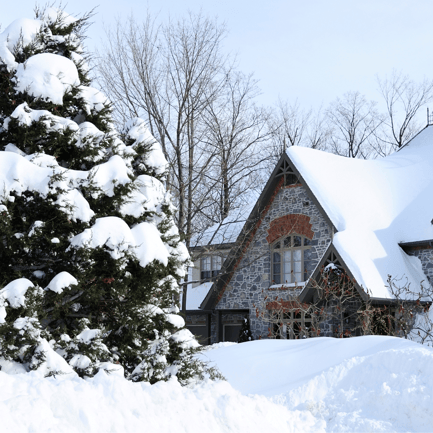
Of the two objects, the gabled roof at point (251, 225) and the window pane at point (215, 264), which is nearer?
the gabled roof at point (251, 225)

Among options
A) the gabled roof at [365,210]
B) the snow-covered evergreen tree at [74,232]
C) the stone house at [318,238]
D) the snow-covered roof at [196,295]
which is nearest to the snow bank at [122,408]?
the snow-covered evergreen tree at [74,232]

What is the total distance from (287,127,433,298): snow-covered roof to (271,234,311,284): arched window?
1652 mm

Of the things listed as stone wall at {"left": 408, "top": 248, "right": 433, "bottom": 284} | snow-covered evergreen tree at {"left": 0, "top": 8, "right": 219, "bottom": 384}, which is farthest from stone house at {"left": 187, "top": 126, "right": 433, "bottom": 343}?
snow-covered evergreen tree at {"left": 0, "top": 8, "right": 219, "bottom": 384}

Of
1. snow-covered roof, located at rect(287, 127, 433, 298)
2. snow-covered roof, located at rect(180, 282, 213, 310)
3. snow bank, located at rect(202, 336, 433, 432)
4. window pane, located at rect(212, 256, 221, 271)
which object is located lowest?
snow bank, located at rect(202, 336, 433, 432)

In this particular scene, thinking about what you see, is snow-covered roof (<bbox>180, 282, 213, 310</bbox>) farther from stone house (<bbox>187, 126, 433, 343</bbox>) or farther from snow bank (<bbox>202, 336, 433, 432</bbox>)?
snow bank (<bbox>202, 336, 433, 432</bbox>)

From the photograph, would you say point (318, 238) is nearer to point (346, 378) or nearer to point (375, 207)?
point (375, 207)

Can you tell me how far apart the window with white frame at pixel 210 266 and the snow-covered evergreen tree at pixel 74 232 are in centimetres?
1414

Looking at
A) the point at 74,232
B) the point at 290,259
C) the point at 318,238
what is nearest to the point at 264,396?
the point at 74,232

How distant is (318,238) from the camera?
18875 millimetres

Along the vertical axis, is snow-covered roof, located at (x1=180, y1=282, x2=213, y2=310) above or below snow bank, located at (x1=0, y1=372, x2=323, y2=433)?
above

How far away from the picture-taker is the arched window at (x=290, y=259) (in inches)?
760

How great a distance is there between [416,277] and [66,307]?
528 inches

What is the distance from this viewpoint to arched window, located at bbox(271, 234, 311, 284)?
63.3ft

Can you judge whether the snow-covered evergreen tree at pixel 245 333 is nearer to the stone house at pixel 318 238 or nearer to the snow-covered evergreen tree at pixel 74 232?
the stone house at pixel 318 238
